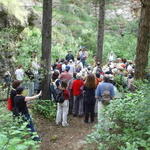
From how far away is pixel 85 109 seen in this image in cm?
899

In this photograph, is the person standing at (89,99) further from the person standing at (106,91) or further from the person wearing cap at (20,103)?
→ the person wearing cap at (20,103)

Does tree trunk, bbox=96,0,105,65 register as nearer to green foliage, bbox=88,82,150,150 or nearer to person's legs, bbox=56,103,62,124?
person's legs, bbox=56,103,62,124

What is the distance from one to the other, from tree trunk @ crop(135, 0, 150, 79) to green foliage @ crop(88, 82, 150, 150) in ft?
5.47

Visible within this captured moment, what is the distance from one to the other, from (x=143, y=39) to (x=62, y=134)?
10.8 ft

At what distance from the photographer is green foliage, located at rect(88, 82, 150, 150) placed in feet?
15.2

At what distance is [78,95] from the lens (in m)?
9.34

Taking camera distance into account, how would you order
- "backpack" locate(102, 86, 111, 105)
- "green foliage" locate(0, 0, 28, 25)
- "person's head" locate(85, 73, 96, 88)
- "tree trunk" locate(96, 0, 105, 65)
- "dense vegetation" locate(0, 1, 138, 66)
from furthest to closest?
1. "dense vegetation" locate(0, 1, 138, 66)
2. "tree trunk" locate(96, 0, 105, 65)
3. "green foliage" locate(0, 0, 28, 25)
4. "person's head" locate(85, 73, 96, 88)
5. "backpack" locate(102, 86, 111, 105)

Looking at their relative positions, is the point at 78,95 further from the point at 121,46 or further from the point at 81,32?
the point at 81,32

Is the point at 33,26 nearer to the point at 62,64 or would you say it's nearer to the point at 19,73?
the point at 62,64

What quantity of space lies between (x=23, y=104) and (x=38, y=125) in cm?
201

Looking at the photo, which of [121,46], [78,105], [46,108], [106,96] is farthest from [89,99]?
[121,46]

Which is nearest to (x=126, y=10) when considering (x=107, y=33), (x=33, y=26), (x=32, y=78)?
(x=107, y=33)

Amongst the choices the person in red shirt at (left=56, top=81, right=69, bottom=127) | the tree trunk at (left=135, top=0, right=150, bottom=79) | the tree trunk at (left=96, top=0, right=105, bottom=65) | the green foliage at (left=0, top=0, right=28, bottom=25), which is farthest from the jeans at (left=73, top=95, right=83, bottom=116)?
the tree trunk at (left=96, top=0, right=105, bottom=65)

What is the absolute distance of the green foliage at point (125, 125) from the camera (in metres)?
4.63
